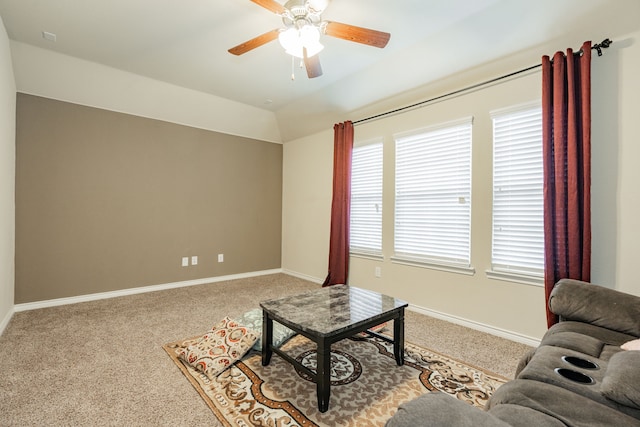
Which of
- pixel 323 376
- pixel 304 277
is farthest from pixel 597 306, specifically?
pixel 304 277

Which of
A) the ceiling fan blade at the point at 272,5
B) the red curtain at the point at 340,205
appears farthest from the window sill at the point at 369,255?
the ceiling fan blade at the point at 272,5

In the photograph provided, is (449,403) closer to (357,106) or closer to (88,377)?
(88,377)

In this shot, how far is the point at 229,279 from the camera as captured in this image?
→ 506cm

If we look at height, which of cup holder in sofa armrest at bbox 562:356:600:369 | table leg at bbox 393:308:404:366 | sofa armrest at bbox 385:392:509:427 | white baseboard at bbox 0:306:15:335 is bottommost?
white baseboard at bbox 0:306:15:335

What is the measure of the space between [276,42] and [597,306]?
335cm

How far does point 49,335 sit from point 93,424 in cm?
170

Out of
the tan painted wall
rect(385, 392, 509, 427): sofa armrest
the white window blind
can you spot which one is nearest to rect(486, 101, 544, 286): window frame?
the white window blind

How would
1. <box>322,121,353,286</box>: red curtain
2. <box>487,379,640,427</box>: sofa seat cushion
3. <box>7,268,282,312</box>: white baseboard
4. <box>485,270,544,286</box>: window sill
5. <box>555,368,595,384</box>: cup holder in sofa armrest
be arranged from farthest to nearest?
<box>322,121,353,286</box>: red curtain < <box>7,268,282,312</box>: white baseboard < <box>485,270,544,286</box>: window sill < <box>555,368,595,384</box>: cup holder in sofa armrest < <box>487,379,640,427</box>: sofa seat cushion

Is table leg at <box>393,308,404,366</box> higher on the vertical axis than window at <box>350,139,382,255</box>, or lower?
lower

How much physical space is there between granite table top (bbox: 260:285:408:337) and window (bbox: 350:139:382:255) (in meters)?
1.62

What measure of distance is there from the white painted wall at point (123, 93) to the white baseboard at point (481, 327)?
3.89 metres

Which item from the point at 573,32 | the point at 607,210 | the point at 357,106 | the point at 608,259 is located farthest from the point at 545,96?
the point at 357,106

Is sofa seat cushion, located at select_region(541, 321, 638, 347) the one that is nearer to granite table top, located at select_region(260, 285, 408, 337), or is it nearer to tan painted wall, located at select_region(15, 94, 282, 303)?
granite table top, located at select_region(260, 285, 408, 337)

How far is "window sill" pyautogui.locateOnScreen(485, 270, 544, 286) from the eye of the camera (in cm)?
263
